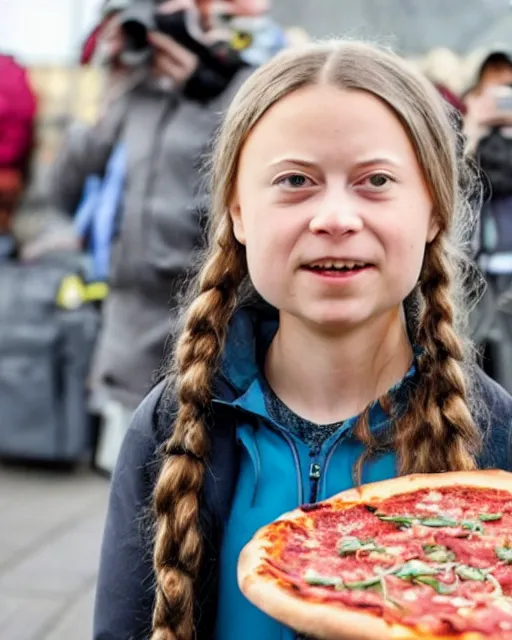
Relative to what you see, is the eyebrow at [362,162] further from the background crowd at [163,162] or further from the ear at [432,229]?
the background crowd at [163,162]

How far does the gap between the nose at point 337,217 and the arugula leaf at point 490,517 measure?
437mm

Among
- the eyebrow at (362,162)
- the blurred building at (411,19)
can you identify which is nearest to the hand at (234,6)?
the blurred building at (411,19)

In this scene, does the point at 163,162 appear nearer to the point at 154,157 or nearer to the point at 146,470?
the point at 154,157

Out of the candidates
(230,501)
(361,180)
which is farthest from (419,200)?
(230,501)

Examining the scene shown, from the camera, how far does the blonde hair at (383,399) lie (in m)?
1.64

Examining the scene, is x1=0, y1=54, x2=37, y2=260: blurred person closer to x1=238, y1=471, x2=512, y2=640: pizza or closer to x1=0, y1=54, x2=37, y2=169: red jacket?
x1=0, y1=54, x2=37, y2=169: red jacket

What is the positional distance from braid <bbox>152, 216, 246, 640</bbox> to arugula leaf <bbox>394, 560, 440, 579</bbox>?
0.38 meters

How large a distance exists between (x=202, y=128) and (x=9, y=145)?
3.33m

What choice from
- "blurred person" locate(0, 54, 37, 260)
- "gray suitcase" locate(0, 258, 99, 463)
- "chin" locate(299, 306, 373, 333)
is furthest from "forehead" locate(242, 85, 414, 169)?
"blurred person" locate(0, 54, 37, 260)

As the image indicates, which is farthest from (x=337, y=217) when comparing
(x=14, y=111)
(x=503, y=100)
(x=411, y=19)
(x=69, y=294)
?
(x=14, y=111)

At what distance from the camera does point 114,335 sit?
3.88 m

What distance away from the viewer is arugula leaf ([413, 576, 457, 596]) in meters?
1.34

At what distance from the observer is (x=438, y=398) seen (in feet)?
5.59

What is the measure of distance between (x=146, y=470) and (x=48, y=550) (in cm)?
321
